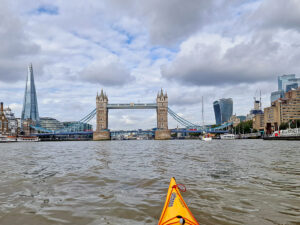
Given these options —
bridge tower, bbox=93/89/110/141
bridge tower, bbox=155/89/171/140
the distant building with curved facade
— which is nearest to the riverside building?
bridge tower, bbox=155/89/171/140

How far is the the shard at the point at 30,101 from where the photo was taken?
152 metres

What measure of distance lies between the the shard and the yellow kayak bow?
6445 inches

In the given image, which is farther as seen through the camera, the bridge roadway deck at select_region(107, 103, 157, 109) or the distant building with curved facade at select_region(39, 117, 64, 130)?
the distant building with curved facade at select_region(39, 117, 64, 130)

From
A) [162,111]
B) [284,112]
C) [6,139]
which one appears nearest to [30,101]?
[6,139]

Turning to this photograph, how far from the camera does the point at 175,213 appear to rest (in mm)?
4020

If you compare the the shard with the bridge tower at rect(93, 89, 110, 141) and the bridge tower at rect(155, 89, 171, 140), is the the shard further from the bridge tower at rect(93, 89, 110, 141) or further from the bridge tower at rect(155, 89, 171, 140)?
the bridge tower at rect(155, 89, 171, 140)

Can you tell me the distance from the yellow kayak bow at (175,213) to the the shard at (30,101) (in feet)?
537

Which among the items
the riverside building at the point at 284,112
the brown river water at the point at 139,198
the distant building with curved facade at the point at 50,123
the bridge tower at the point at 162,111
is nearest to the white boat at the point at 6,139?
the bridge tower at the point at 162,111

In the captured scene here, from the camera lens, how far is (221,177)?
30.2ft

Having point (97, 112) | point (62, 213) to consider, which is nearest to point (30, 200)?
point (62, 213)

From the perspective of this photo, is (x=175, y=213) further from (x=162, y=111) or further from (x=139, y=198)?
(x=162, y=111)

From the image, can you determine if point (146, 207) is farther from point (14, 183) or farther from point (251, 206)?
point (14, 183)

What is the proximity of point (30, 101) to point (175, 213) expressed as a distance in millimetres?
166142

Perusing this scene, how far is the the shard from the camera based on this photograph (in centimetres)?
15212
